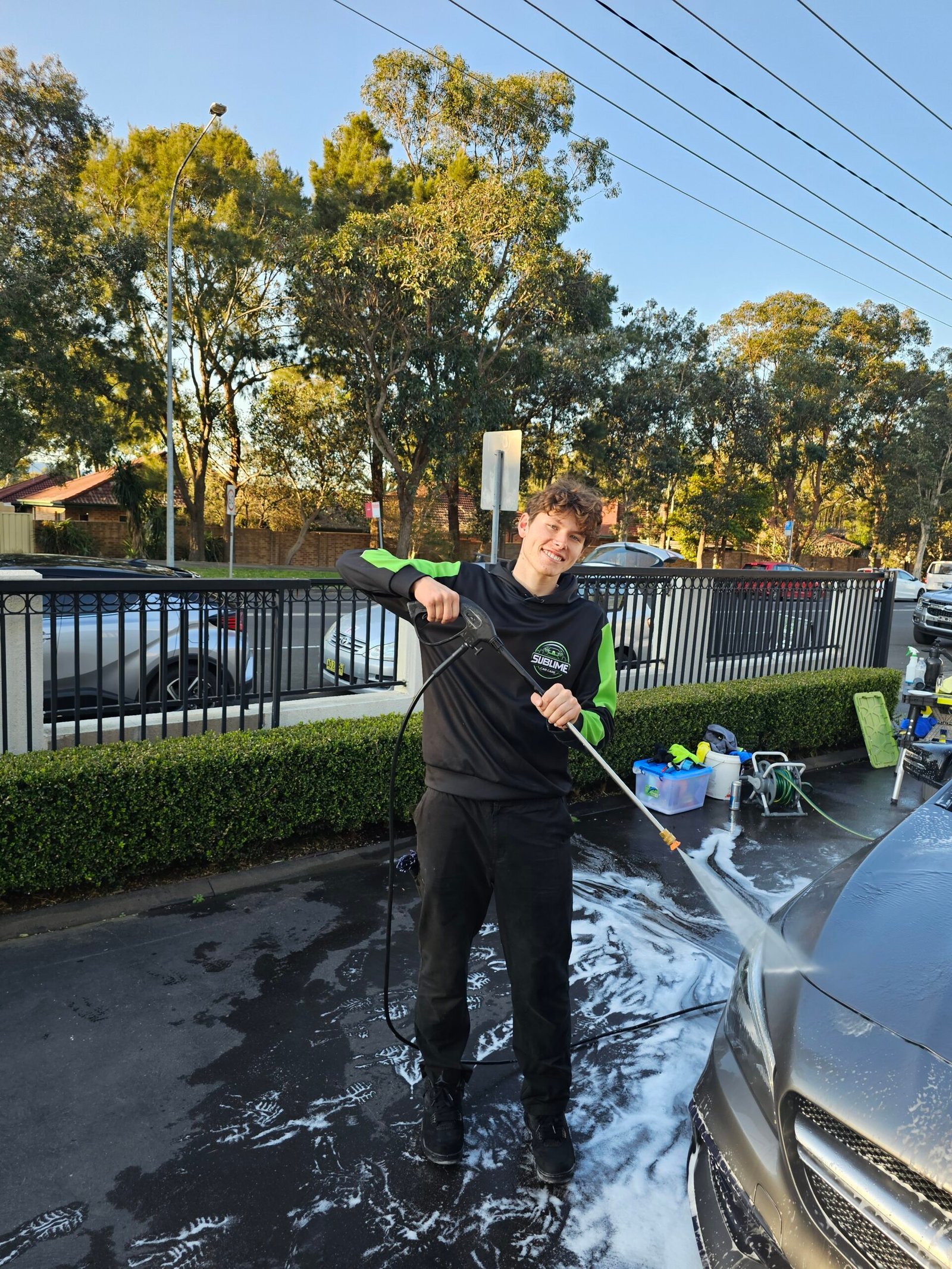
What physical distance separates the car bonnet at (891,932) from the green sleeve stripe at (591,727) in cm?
78

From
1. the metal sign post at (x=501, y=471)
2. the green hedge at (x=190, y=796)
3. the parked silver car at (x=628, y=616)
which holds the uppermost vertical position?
the metal sign post at (x=501, y=471)

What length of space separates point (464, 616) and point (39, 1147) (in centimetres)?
211

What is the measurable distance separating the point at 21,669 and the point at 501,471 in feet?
15.8

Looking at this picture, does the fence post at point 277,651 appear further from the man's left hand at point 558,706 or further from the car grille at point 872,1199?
the car grille at point 872,1199

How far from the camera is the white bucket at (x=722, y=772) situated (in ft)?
19.7

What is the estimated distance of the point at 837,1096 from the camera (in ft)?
5.22

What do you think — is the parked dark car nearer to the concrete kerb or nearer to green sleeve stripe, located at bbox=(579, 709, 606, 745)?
the concrete kerb

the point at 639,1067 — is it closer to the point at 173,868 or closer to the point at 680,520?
the point at 173,868

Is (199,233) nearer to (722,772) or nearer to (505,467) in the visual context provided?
(505,467)

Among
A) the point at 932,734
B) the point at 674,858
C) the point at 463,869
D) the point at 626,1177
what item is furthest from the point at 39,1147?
the point at 932,734

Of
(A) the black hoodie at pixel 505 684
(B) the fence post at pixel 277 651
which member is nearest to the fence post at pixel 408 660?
(B) the fence post at pixel 277 651

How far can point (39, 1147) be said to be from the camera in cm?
238

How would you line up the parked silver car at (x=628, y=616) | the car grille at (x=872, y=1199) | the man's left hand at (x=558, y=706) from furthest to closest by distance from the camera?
the parked silver car at (x=628, y=616) → the man's left hand at (x=558, y=706) → the car grille at (x=872, y=1199)

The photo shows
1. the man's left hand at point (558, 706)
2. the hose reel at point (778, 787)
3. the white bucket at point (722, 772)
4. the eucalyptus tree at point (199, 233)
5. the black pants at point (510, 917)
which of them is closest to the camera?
the man's left hand at point (558, 706)
